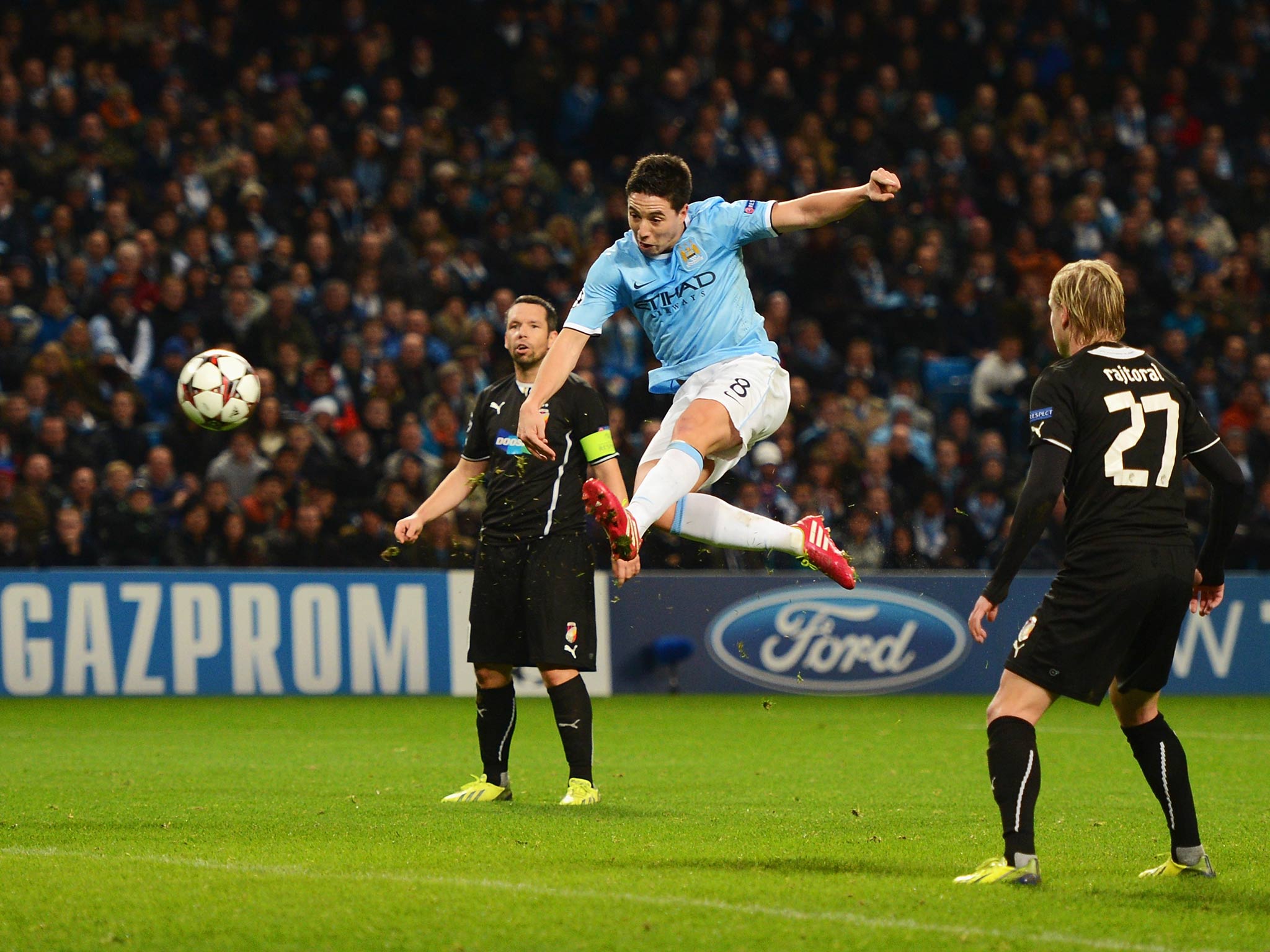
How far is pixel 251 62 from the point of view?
57.1 ft

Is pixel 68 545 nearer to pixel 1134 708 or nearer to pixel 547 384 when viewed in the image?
pixel 547 384

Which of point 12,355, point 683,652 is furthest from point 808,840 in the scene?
point 12,355

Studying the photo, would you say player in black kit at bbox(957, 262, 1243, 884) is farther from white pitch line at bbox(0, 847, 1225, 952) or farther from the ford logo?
the ford logo

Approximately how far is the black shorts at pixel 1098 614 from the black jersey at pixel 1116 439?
74 millimetres

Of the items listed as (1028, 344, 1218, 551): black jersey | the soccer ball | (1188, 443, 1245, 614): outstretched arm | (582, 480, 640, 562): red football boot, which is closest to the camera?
(1028, 344, 1218, 551): black jersey

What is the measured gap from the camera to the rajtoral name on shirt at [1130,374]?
17.5ft

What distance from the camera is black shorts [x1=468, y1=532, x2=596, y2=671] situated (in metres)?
7.61

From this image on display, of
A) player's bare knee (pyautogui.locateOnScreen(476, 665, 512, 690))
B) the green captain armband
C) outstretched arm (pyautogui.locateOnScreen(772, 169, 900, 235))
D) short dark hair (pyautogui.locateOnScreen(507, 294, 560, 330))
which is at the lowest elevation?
player's bare knee (pyautogui.locateOnScreen(476, 665, 512, 690))

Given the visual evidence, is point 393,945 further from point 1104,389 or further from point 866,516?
point 866,516

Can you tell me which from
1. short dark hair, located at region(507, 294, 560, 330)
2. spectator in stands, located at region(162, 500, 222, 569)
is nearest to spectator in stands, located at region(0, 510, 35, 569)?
spectator in stands, located at region(162, 500, 222, 569)

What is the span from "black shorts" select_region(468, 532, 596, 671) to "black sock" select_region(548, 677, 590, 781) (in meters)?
0.15

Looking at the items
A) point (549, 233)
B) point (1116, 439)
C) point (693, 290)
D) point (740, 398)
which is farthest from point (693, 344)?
point (549, 233)

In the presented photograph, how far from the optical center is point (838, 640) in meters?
13.8

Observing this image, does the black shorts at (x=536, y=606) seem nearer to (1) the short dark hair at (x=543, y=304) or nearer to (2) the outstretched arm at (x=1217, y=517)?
(1) the short dark hair at (x=543, y=304)
